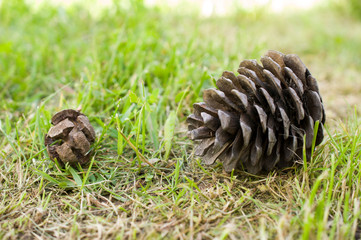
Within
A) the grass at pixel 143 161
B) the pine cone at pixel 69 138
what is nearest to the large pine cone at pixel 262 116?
the grass at pixel 143 161

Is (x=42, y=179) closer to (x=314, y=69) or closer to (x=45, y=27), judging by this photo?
(x=45, y=27)

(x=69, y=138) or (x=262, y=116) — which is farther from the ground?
(x=262, y=116)

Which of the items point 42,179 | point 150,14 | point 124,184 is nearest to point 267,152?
point 124,184

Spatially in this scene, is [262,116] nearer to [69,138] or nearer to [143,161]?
[143,161]

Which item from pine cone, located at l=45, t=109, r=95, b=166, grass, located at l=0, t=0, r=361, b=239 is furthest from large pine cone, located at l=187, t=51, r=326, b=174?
pine cone, located at l=45, t=109, r=95, b=166

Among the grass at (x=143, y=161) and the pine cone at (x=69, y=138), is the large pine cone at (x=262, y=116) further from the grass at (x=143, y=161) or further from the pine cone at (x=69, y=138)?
the pine cone at (x=69, y=138)

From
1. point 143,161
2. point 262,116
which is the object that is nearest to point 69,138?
point 143,161
